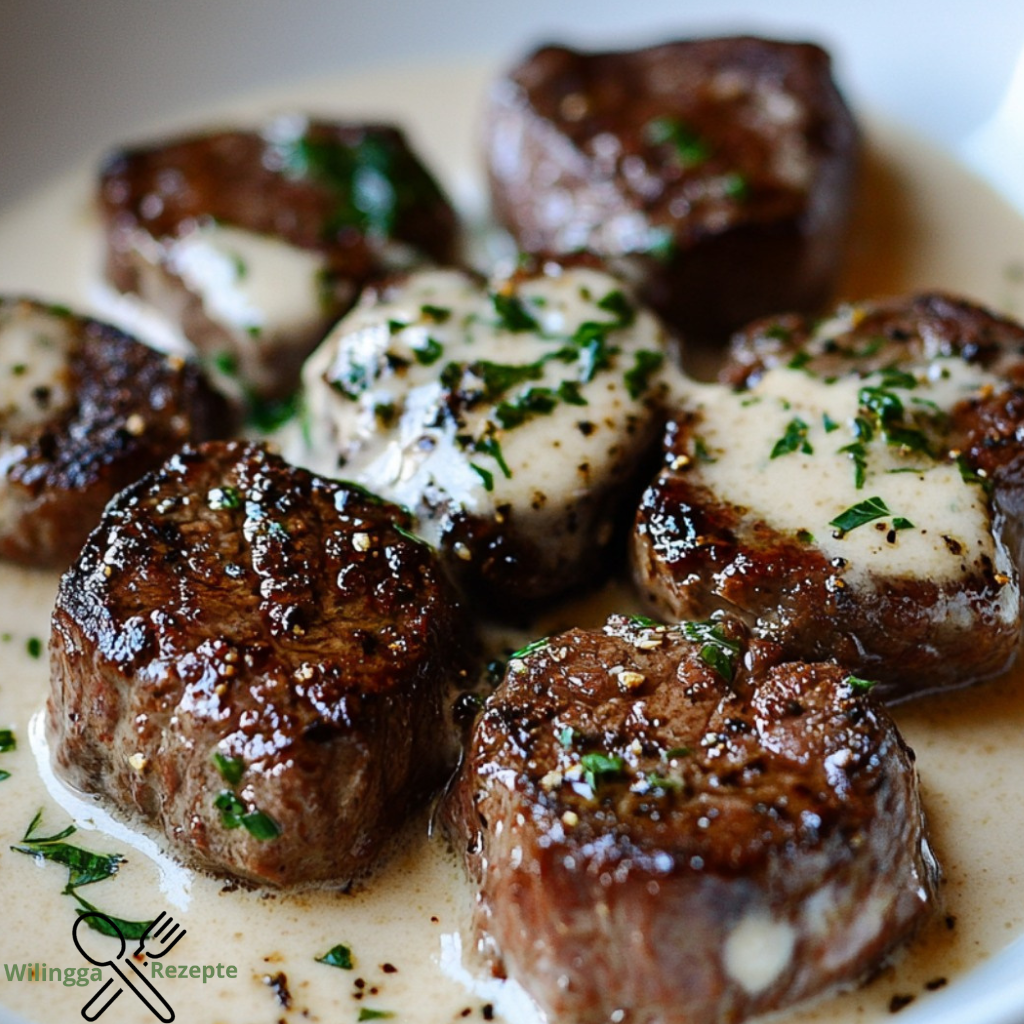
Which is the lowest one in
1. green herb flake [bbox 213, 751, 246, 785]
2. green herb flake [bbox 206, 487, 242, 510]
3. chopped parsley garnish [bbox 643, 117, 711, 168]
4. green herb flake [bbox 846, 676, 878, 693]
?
green herb flake [bbox 846, 676, 878, 693]

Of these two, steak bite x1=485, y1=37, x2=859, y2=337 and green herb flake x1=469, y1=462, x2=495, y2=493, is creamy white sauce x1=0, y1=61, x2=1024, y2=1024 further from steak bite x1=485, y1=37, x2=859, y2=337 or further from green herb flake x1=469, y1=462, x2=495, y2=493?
steak bite x1=485, y1=37, x2=859, y2=337

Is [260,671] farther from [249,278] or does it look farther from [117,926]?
[249,278]

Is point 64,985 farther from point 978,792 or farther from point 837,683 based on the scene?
point 978,792

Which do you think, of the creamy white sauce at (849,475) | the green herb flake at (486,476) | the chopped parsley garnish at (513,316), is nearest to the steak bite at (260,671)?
the green herb flake at (486,476)

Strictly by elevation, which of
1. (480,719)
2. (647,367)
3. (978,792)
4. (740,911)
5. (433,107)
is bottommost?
Answer: (978,792)

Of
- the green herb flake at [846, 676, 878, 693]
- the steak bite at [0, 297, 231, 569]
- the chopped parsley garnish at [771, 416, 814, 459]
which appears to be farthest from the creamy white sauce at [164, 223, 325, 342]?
the green herb flake at [846, 676, 878, 693]

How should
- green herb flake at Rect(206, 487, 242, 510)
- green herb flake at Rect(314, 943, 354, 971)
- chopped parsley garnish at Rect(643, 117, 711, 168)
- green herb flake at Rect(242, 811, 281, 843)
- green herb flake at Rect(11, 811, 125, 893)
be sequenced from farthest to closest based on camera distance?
chopped parsley garnish at Rect(643, 117, 711, 168)
green herb flake at Rect(206, 487, 242, 510)
green herb flake at Rect(11, 811, 125, 893)
green herb flake at Rect(314, 943, 354, 971)
green herb flake at Rect(242, 811, 281, 843)

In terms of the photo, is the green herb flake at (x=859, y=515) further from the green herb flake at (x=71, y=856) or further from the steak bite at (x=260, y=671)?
the green herb flake at (x=71, y=856)

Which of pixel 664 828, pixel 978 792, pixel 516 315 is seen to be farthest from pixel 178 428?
pixel 978 792
